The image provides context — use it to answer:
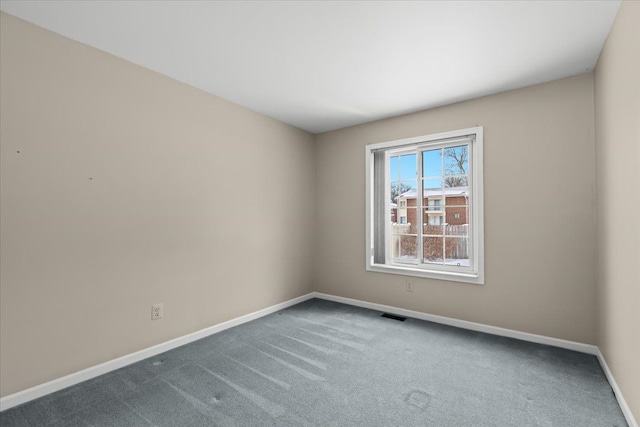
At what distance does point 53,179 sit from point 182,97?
130cm

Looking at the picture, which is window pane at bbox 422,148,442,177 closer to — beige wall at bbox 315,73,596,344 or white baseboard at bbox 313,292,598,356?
beige wall at bbox 315,73,596,344

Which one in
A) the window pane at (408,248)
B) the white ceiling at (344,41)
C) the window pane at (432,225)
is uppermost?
the white ceiling at (344,41)

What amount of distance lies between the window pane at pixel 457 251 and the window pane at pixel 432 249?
81mm

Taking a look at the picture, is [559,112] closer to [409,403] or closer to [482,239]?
[482,239]

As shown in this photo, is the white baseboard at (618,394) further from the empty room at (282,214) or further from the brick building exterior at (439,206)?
the brick building exterior at (439,206)

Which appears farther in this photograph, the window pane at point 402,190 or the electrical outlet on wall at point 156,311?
the window pane at point 402,190

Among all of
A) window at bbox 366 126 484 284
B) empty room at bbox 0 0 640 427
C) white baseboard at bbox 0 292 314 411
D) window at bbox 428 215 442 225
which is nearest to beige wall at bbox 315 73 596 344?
empty room at bbox 0 0 640 427

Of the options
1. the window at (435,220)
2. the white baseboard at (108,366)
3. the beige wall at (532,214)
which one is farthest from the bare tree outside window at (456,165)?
the white baseboard at (108,366)

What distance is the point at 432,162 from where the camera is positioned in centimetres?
364

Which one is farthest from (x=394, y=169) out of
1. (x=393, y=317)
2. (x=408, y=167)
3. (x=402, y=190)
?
(x=393, y=317)

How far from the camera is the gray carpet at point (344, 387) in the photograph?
1.81m

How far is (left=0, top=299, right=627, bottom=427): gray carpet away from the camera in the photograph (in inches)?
71.2

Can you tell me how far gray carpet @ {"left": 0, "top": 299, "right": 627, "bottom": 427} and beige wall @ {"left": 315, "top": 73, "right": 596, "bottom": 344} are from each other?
1.19ft

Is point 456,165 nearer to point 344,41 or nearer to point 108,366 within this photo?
point 344,41
